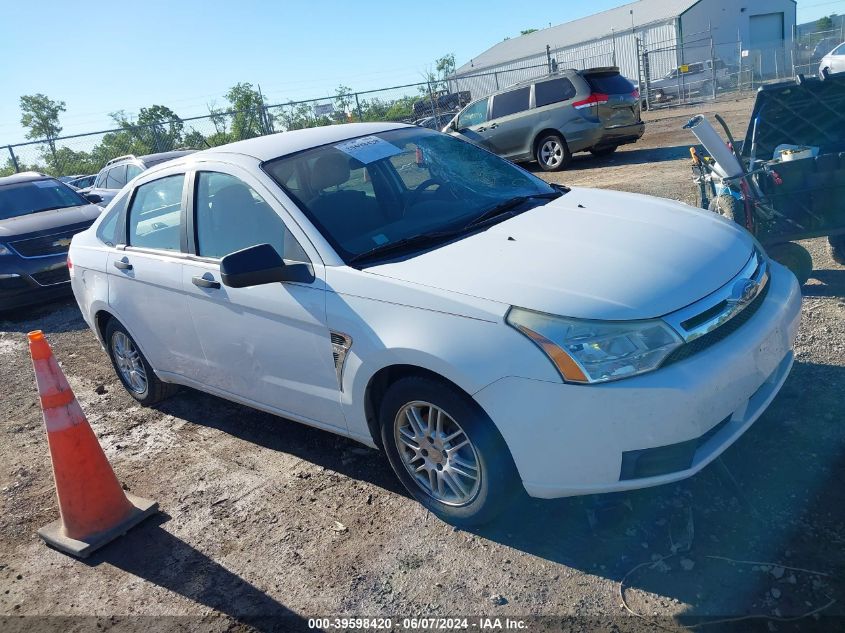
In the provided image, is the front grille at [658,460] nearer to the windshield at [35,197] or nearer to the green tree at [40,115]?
the windshield at [35,197]

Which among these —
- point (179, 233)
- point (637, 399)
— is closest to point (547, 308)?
point (637, 399)

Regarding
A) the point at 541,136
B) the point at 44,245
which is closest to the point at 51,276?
the point at 44,245

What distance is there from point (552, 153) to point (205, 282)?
37.5ft

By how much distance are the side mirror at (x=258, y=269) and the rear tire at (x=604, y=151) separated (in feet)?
40.3

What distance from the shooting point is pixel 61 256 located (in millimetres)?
8867

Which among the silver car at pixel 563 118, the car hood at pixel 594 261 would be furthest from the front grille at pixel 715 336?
the silver car at pixel 563 118

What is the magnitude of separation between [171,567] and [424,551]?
1211mm

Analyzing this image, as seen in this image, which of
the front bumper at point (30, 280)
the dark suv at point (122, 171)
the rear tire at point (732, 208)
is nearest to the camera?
the rear tire at point (732, 208)

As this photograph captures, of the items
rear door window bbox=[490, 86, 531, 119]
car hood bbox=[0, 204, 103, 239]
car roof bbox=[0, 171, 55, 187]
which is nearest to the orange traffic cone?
car hood bbox=[0, 204, 103, 239]

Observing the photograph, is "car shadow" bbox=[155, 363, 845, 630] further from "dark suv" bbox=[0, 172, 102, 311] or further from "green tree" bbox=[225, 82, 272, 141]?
"green tree" bbox=[225, 82, 272, 141]

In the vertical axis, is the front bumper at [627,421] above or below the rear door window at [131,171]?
below

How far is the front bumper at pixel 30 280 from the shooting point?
850 cm

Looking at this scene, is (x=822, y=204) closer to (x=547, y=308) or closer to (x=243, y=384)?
(x=547, y=308)

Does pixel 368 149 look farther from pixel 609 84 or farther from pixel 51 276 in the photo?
pixel 609 84
